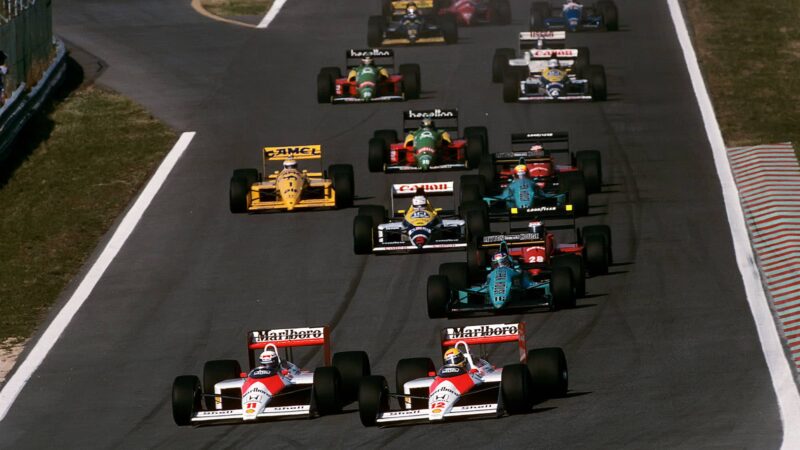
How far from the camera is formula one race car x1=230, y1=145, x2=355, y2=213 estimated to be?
42688mm

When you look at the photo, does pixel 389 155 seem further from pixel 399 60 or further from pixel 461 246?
pixel 399 60

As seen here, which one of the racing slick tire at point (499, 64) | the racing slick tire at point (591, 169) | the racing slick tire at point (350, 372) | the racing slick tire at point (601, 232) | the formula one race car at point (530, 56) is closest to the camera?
the racing slick tire at point (350, 372)

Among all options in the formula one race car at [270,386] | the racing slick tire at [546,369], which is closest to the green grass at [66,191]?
the formula one race car at [270,386]

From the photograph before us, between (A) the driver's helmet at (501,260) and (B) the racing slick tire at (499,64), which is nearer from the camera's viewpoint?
(A) the driver's helmet at (501,260)

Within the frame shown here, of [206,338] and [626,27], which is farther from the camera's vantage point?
[626,27]

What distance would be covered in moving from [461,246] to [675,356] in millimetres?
8067

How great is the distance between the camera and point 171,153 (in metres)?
49.7

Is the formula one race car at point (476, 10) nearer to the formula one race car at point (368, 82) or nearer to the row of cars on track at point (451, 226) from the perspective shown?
the row of cars on track at point (451, 226)

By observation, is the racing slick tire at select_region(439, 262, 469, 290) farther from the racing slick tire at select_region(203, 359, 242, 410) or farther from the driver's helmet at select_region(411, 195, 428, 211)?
the racing slick tire at select_region(203, 359, 242, 410)

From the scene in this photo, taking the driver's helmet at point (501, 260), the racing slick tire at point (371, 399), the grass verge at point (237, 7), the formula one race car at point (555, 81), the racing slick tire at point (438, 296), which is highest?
the racing slick tire at point (371, 399)

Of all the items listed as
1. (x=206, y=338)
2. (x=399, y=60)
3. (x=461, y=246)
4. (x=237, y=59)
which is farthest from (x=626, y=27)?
(x=206, y=338)

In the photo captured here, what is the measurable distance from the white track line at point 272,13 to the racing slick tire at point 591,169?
24.7 meters

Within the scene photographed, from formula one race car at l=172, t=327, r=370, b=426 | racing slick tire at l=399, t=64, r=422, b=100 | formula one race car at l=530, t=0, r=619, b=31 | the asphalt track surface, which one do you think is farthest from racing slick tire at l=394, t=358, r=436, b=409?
formula one race car at l=530, t=0, r=619, b=31

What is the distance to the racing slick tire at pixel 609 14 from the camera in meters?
61.4
